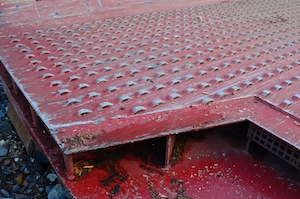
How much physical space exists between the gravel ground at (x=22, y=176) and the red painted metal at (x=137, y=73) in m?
0.68

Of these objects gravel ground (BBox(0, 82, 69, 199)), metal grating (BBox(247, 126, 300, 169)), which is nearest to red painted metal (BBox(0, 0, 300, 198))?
metal grating (BBox(247, 126, 300, 169))

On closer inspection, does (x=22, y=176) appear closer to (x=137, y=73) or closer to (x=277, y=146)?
(x=137, y=73)

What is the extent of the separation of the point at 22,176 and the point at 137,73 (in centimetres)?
158

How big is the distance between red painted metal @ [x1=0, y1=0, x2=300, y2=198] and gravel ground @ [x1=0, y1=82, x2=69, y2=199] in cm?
68

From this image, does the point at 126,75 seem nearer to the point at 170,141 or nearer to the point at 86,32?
the point at 170,141

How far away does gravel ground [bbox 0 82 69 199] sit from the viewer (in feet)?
9.16

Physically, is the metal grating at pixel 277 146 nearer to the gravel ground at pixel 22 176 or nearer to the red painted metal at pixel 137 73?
the red painted metal at pixel 137 73

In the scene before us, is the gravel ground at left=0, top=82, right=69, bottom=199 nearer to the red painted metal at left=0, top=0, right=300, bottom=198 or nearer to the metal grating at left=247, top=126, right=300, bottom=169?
the red painted metal at left=0, top=0, right=300, bottom=198

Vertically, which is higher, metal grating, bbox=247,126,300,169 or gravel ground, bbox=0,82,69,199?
metal grating, bbox=247,126,300,169

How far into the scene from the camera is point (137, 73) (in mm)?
2443

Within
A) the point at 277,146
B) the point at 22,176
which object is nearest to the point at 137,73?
the point at 277,146

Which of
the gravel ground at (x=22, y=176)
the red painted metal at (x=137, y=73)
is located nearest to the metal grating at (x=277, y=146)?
the red painted metal at (x=137, y=73)

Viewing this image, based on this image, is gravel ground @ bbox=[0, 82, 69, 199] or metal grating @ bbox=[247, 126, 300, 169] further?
gravel ground @ bbox=[0, 82, 69, 199]

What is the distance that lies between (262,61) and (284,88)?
0.50 metres
